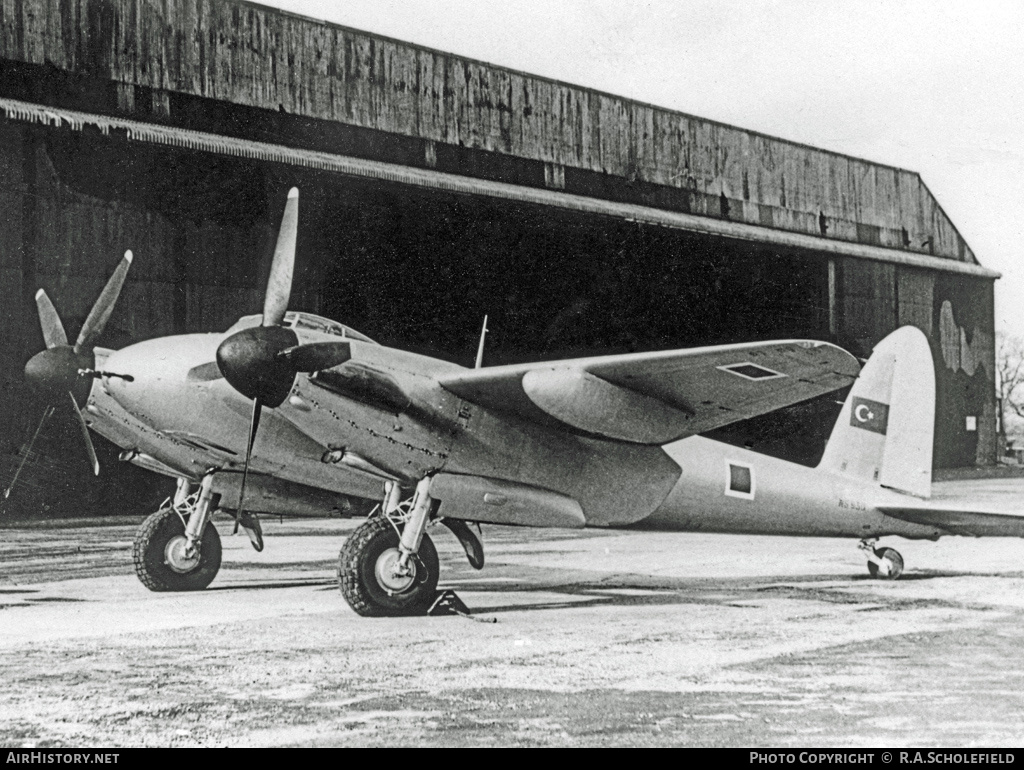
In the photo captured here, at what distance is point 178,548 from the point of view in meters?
11.3

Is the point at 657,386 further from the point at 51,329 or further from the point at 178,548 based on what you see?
the point at 51,329

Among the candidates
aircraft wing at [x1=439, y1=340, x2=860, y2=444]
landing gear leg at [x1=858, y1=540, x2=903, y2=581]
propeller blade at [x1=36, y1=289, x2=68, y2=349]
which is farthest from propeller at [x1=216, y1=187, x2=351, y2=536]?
landing gear leg at [x1=858, y1=540, x2=903, y2=581]

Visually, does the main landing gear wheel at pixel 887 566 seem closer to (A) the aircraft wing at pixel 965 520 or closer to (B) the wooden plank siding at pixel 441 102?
(A) the aircraft wing at pixel 965 520

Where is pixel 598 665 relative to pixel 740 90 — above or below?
below

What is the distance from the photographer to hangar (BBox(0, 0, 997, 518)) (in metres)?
18.5

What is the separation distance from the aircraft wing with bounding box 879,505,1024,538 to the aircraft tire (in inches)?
214

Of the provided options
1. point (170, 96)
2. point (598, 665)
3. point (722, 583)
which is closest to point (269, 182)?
point (170, 96)

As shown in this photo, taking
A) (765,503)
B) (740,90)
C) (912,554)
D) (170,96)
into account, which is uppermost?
(170,96)

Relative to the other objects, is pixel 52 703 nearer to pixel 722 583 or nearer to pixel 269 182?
pixel 722 583

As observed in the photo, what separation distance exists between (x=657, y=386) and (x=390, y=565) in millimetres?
2683

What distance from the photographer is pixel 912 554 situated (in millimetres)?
15648

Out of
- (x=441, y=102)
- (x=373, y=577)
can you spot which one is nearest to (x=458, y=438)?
(x=373, y=577)
